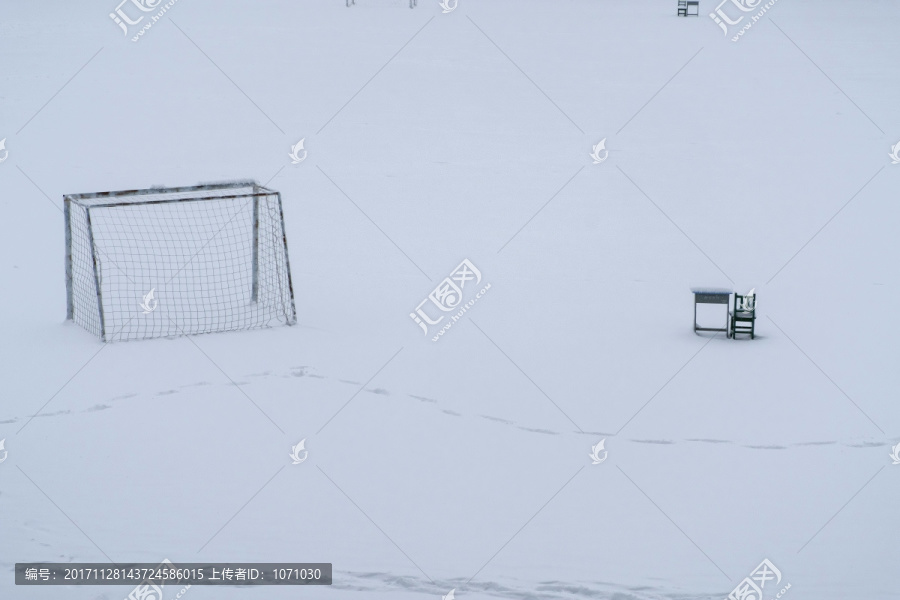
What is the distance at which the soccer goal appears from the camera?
8.71m

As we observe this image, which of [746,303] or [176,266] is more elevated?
[176,266]

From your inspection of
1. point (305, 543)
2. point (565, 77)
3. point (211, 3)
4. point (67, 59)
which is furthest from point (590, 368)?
point (211, 3)

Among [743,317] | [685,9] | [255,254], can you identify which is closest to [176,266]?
[255,254]

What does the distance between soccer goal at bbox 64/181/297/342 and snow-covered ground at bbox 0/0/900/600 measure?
374mm

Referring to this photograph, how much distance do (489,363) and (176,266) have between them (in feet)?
13.4

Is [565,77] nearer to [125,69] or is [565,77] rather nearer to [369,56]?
[369,56]

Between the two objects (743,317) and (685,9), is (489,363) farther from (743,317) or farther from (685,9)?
(685,9)

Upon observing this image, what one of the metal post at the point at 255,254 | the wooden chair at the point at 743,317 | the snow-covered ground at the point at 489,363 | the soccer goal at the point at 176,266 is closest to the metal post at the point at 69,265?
the soccer goal at the point at 176,266

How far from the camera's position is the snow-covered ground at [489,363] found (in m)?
5.60

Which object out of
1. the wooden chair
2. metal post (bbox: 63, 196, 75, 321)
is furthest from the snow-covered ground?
metal post (bbox: 63, 196, 75, 321)

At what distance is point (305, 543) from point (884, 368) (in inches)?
200

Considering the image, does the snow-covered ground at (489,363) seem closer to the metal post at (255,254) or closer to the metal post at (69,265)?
the metal post at (69,265)

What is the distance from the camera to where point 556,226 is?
12.1m

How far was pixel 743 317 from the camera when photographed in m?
8.62
